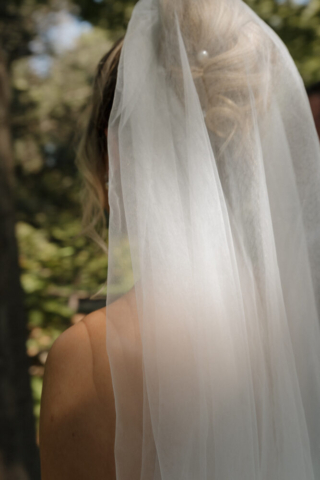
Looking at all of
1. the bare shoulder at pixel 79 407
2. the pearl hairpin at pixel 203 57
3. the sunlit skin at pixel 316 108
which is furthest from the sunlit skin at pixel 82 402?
the sunlit skin at pixel 316 108

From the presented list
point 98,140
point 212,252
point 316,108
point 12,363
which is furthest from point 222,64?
point 12,363

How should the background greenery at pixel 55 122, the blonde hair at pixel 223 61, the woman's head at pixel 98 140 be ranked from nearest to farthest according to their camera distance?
the blonde hair at pixel 223 61 → the woman's head at pixel 98 140 → the background greenery at pixel 55 122

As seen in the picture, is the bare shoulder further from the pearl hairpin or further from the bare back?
the pearl hairpin

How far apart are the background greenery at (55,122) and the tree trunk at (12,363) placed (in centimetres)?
49

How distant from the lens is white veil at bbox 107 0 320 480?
98 cm

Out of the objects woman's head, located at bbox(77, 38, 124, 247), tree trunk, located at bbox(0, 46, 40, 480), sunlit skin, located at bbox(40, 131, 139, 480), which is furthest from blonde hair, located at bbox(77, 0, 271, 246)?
tree trunk, located at bbox(0, 46, 40, 480)

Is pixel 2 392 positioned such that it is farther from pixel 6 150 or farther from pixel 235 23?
pixel 235 23

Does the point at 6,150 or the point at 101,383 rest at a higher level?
the point at 6,150

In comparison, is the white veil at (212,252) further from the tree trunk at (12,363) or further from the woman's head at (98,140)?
the tree trunk at (12,363)

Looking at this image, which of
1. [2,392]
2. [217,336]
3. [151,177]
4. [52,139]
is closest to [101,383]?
[217,336]

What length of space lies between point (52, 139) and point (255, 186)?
186 inches

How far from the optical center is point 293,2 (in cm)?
344

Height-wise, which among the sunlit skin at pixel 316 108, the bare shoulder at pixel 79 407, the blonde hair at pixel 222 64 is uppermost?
the sunlit skin at pixel 316 108

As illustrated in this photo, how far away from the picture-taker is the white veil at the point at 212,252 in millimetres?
979
